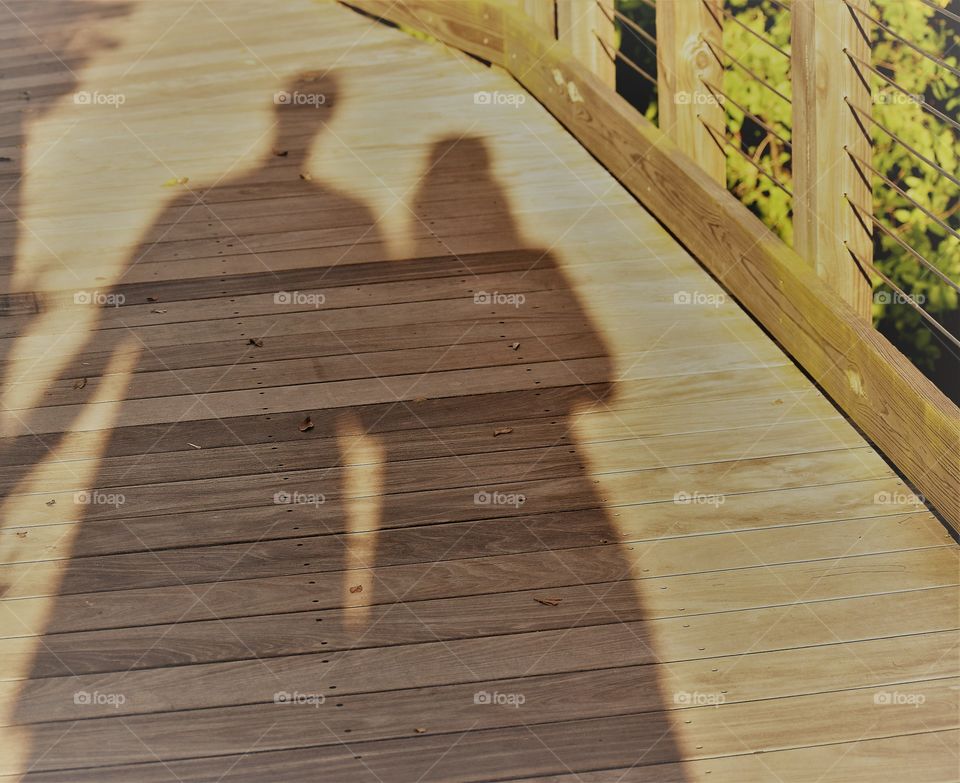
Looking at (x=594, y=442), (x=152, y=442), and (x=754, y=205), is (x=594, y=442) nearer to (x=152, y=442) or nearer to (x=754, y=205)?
(x=152, y=442)

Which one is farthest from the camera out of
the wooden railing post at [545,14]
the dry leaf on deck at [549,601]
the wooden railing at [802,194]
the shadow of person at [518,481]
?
the wooden railing post at [545,14]

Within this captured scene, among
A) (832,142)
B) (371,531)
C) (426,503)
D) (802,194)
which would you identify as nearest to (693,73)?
(802,194)

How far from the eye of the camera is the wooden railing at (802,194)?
104 inches

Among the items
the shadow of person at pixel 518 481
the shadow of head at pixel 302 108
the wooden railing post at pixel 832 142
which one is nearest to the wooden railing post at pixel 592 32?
the shadow of person at pixel 518 481

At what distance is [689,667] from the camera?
87.1 inches

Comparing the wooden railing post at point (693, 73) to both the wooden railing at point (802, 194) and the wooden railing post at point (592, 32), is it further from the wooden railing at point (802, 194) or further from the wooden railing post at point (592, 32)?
the wooden railing post at point (592, 32)

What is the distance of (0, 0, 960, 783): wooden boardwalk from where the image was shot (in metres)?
2.11

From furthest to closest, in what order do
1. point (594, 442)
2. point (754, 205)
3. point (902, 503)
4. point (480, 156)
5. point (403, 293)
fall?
point (754, 205) < point (480, 156) < point (403, 293) < point (594, 442) < point (902, 503)

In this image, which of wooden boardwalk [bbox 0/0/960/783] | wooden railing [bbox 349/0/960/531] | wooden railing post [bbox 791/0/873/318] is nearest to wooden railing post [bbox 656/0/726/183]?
wooden railing [bbox 349/0/960/531]

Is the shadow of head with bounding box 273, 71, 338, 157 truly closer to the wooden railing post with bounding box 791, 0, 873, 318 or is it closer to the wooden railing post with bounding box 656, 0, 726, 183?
the wooden railing post with bounding box 656, 0, 726, 183

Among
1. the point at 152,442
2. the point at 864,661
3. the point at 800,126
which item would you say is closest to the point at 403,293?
the point at 152,442

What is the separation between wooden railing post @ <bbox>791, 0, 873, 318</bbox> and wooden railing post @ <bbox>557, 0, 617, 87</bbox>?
155cm

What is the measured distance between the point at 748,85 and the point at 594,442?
263 centimetres

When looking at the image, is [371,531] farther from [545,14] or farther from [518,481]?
[545,14]
